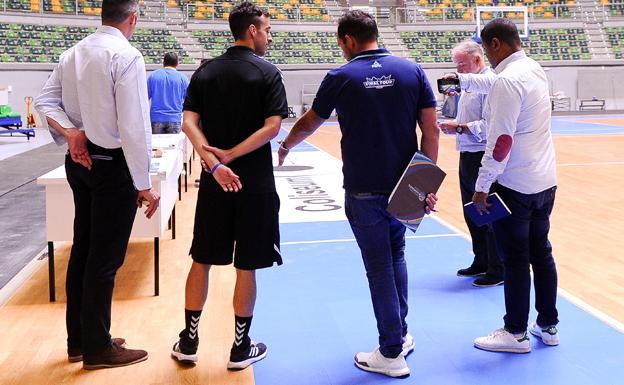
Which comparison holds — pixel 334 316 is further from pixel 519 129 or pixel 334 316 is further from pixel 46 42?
pixel 46 42

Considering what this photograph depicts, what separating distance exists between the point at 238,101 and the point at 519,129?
134cm

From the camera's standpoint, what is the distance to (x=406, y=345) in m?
3.48

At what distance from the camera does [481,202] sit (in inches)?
133

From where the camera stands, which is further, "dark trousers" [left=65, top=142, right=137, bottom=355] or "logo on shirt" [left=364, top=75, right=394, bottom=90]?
"dark trousers" [left=65, top=142, right=137, bottom=355]

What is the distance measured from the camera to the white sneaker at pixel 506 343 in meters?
3.48

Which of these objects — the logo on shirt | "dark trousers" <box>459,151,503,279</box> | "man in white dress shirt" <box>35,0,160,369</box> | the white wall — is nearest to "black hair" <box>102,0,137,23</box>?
"man in white dress shirt" <box>35,0,160,369</box>

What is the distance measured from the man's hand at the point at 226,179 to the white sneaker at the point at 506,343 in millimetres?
1506

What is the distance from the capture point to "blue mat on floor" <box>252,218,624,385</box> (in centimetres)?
322

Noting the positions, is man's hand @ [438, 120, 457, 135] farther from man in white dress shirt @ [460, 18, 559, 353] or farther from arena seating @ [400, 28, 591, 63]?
arena seating @ [400, 28, 591, 63]

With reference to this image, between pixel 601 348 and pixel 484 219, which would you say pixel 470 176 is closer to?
pixel 484 219

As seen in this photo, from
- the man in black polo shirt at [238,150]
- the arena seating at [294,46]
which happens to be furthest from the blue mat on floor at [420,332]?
the arena seating at [294,46]

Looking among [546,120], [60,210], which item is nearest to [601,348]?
[546,120]

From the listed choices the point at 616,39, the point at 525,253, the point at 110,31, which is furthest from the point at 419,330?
the point at 616,39

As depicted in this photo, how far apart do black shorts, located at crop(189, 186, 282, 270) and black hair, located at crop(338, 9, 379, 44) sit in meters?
0.81
